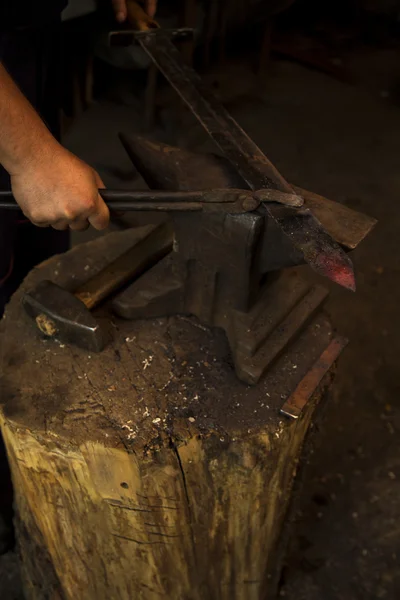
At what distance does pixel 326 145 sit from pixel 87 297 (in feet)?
9.36

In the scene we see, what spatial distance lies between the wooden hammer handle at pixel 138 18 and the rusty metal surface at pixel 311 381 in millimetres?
892

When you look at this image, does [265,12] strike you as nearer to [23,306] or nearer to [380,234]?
[380,234]

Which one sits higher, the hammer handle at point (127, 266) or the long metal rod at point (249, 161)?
the long metal rod at point (249, 161)

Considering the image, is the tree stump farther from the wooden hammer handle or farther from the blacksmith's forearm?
the wooden hammer handle

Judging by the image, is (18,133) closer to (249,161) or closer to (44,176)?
(44,176)

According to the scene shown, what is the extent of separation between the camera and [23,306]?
1.48m

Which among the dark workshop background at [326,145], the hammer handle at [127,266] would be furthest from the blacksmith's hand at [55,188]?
the dark workshop background at [326,145]

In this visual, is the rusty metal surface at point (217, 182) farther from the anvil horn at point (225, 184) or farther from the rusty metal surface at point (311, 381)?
the rusty metal surface at point (311, 381)

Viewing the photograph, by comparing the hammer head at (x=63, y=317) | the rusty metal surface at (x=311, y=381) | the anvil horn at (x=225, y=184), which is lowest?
the rusty metal surface at (x=311, y=381)

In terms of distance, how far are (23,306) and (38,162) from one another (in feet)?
1.30

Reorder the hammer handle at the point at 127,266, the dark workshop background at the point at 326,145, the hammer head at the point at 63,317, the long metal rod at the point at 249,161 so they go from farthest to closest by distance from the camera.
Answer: the dark workshop background at the point at 326,145 → the hammer handle at the point at 127,266 → the hammer head at the point at 63,317 → the long metal rod at the point at 249,161

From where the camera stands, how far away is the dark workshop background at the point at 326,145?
6.79 ft

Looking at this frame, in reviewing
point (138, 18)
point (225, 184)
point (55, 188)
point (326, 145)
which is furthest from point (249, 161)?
point (326, 145)

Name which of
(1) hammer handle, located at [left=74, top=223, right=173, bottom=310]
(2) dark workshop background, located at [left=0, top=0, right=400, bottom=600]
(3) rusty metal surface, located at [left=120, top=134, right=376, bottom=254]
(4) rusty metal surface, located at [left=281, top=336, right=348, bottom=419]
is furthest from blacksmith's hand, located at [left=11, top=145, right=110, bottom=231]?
(2) dark workshop background, located at [left=0, top=0, right=400, bottom=600]
